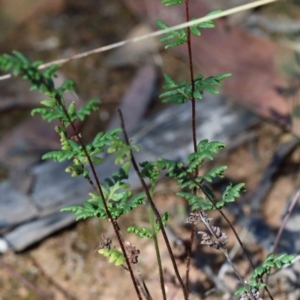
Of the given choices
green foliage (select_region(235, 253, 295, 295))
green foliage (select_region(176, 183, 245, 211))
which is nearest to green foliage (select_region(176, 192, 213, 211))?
green foliage (select_region(176, 183, 245, 211))

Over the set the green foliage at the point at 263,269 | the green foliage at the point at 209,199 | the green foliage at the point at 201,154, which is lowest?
the green foliage at the point at 263,269

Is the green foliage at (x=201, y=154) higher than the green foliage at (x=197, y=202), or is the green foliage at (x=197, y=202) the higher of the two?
the green foliage at (x=201, y=154)

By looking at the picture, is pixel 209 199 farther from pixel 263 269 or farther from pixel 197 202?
pixel 263 269

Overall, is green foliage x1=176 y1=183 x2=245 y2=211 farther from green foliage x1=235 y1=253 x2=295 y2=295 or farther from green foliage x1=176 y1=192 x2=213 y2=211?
green foliage x1=235 y1=253 x2=295 y2=295

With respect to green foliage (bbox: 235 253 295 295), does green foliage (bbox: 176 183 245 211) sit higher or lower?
higher

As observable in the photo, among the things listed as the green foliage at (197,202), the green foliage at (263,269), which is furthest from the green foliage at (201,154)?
the green foliage at (263,269)

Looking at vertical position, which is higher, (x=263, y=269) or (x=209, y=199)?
(x=209, y=199)

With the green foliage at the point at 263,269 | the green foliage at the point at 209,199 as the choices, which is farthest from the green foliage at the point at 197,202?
the green foliage at the point at 263,269

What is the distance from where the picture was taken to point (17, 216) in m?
2.28

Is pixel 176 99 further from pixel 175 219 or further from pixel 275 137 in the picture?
pixel 275 137

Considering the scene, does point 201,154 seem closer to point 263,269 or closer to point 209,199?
point 209,199

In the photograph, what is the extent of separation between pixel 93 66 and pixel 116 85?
9.8 inches

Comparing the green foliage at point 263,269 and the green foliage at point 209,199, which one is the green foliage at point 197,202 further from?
the green foliage at point 263,269

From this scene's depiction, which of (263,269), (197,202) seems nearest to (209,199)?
(197,202)
